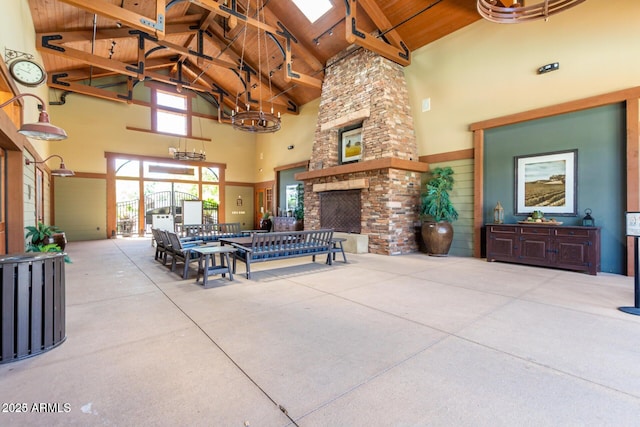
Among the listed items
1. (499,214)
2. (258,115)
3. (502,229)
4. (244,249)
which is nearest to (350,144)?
(258,115)

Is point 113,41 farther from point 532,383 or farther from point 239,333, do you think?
point 532,383

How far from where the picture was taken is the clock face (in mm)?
4598

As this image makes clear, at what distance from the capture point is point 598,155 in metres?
5.23

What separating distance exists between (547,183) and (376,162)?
139 inches

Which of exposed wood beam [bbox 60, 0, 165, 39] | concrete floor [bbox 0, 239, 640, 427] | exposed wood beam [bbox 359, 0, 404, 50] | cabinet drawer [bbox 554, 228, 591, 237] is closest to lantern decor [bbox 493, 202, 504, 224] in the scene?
cabinet drawer [bbox 554, 228, 591, 237]

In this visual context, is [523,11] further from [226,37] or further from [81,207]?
[81,207]

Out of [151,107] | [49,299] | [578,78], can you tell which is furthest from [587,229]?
[151,107]

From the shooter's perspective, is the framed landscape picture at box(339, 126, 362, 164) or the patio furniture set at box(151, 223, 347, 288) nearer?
the patio furniture set at box(151, 223, 347, 288)

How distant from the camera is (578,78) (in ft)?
17.8

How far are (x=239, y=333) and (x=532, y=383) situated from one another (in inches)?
88.0

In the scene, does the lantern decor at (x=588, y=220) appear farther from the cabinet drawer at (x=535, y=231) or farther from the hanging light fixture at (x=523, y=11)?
the hanging light fixture at (x=523, y=11)

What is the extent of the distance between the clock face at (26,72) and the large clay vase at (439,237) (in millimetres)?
8146

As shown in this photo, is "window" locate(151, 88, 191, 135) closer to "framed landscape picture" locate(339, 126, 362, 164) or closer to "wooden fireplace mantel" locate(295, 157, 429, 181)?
"framed landscape picture" locate(339, 126, 362, 164)

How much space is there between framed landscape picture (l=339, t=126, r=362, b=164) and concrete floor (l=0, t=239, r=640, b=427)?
18.6ft
